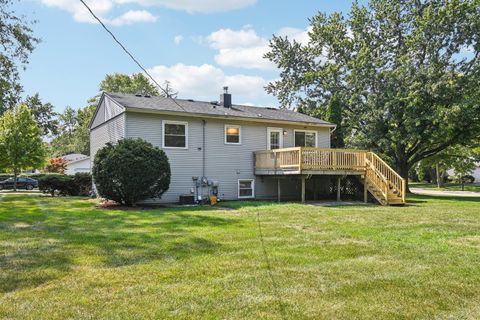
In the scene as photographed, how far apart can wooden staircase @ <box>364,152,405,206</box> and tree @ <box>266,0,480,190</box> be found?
624 centimetres

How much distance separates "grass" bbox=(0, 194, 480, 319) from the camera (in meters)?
3.71

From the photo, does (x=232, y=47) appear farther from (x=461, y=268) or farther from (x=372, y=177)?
(x=461, y=268)

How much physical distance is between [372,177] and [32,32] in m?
16.5

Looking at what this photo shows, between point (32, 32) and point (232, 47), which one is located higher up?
point (32, 32)

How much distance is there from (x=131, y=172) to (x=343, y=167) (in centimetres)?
846

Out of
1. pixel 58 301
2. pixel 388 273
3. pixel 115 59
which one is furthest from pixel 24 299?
pixel 115 59

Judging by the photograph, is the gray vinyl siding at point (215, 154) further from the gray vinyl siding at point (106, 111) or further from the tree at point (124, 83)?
the tree at point (124, 83)

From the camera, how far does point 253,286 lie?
4340 millimetres

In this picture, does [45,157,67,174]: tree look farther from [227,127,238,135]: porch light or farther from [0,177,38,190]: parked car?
[227,127,238,135]: porch light

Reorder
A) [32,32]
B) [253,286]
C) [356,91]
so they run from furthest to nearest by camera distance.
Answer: [356,91] → [32,32] → [253,286]

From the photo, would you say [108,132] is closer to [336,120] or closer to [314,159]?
[314,159]

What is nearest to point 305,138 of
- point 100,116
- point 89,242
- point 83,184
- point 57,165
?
point 100,116

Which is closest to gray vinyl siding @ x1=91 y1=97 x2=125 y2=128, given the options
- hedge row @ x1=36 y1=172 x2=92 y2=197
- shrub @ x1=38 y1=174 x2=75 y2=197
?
hedge row @ x1=36 y1=172 x2=92 y2=197

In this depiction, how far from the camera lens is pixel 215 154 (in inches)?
655
